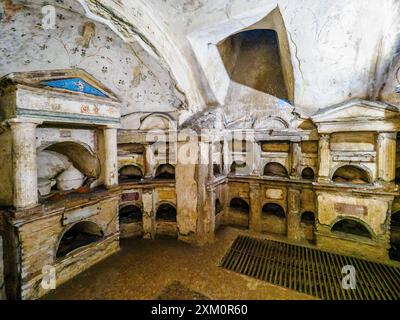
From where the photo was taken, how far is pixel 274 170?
746 centimetres

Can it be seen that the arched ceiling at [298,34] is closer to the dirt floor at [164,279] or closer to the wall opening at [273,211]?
the wall opening at [273,211]

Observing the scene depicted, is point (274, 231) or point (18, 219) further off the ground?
point (18, 219)

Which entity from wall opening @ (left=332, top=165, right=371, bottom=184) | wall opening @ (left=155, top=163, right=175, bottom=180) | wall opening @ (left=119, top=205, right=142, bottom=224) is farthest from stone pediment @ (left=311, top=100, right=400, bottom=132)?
wall opening @ (left=119, top=205, right=142, bottom=224)

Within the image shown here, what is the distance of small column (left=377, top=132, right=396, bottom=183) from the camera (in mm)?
5215

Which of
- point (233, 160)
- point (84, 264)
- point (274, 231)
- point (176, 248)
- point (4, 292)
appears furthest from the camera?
point (233, 160)

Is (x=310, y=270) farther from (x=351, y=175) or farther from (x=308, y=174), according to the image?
(x=351, y=175)

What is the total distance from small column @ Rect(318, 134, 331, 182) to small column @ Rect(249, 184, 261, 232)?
2.04 metres

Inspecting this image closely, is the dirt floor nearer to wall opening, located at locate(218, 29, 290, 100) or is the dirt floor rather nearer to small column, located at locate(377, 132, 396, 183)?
small column, located at locate(377, 132, 396, 183)

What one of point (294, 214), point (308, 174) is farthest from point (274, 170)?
point (294, 214)

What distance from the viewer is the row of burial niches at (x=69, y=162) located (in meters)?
5.06

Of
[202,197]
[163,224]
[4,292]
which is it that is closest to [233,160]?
[202,197]

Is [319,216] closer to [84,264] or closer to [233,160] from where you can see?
[233,160]
